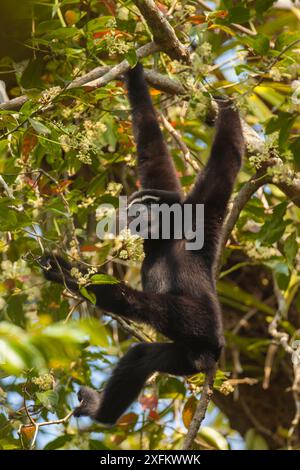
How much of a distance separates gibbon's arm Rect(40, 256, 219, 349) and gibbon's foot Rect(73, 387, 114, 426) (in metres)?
0.90

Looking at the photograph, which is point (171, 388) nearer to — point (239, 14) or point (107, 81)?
point (107, 81)

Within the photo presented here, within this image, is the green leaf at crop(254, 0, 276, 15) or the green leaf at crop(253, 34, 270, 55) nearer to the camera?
the green leaf at crop(253, 34, 270, 55)

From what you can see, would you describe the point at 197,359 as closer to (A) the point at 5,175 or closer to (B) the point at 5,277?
(B) the point at 5,277

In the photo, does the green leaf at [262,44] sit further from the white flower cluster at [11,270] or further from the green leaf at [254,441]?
the green leaf at [254,441]

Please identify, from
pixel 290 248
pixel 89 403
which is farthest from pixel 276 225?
pixel 89 403

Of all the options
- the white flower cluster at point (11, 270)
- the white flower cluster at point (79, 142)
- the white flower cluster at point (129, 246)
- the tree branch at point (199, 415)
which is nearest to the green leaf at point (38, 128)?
the white flower cluster at point (79, 142)

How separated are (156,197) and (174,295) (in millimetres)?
844

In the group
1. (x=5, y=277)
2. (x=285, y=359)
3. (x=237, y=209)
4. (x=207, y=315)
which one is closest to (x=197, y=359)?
(x=207, y=315)

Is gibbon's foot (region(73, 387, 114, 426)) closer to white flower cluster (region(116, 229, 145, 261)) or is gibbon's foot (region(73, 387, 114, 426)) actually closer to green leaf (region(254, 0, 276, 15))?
white flower cluster (region(116, 229, 145, 261))

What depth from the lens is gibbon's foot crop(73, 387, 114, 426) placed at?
16.2ft

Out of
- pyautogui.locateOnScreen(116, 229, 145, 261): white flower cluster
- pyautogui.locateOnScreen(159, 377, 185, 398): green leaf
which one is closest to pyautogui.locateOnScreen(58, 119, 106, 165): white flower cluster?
pyautogui.locateOnScreen(116, 229, 145, 261): white flower cluster

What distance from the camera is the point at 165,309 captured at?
4.53 meters
